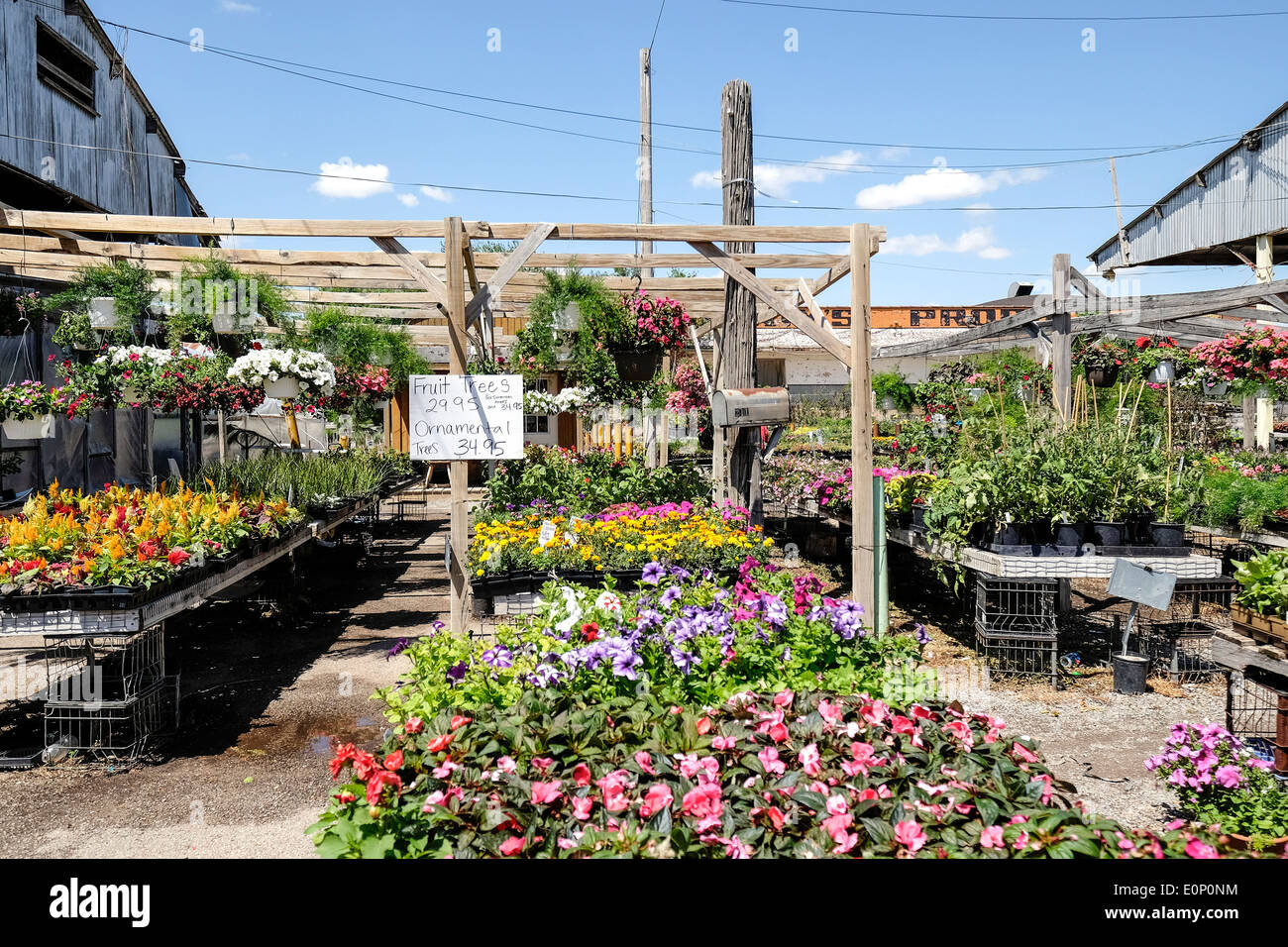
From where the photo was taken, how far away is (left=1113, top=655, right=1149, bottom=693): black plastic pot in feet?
18.3

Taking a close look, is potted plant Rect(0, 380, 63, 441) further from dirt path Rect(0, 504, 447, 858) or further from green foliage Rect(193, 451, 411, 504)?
dirt path Rect(0, 504, 447, 858)

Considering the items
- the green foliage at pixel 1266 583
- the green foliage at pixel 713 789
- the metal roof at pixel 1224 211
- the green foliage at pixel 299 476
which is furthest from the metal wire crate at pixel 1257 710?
the metal roof at pixel 1224 211

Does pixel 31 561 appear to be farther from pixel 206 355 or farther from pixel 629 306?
pixel 629 306

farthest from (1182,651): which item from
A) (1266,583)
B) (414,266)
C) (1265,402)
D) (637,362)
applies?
(1265,402)

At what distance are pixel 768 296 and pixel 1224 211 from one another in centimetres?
1510

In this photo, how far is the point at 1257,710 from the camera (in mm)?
5086

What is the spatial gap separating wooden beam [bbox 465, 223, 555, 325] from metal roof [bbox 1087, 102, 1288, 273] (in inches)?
576

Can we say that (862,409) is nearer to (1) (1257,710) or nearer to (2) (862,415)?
(2) (862,415)

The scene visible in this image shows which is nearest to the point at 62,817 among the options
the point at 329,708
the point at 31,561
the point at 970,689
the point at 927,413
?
the point at 31,561

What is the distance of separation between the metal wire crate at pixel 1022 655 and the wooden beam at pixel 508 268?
12.5 ft

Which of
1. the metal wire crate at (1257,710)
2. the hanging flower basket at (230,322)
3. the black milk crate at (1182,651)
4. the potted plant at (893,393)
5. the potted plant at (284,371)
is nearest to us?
the metal wire crate at (1257,710)

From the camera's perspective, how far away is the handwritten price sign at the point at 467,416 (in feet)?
16.4

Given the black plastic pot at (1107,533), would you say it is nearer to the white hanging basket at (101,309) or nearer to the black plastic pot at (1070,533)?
the black plastic pot at (1070,533)

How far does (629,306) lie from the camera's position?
749 cm
